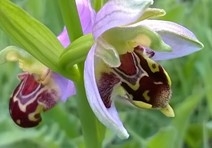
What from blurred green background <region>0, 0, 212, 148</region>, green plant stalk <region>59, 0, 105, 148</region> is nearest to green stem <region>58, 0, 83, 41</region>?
green plant stalk <region>59, 0, 105, 148</region>

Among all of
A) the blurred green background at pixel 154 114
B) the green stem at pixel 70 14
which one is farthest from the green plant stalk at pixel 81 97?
the blurred green background at pixel 154 114

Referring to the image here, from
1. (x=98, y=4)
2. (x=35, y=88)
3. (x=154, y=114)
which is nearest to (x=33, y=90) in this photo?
(x=35, y=88)

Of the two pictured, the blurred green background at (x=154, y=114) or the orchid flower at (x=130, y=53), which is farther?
the blurred green background at (x=154, y=114)

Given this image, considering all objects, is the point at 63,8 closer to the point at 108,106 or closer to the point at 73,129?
the point at 108,106

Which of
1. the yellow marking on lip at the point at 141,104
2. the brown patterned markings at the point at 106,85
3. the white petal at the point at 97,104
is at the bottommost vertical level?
the yellow marking on lip at the point at 141,104

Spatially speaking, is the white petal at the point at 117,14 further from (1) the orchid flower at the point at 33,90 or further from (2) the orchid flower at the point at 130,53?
→ (1) the orchid flower at the point at 33,90

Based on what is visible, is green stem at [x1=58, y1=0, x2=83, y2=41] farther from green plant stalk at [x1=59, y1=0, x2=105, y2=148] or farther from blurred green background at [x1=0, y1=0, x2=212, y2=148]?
blurred green background at [x1=0, y1=0, x2=212, y2=148]
